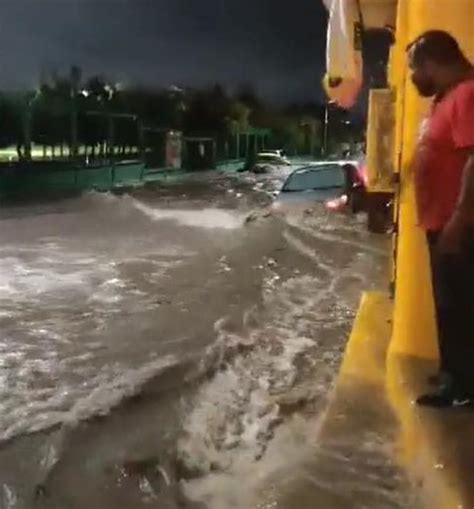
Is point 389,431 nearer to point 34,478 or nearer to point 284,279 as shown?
point 34,478

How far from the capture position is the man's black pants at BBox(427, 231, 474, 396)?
4.30 m

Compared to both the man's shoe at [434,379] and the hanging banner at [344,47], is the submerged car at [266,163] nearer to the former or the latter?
the hanging banner at [344,47]

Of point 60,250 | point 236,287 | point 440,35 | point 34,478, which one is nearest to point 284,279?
point 236,287

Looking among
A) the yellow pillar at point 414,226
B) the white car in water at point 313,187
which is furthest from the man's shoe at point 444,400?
the white car in water at point 313,187

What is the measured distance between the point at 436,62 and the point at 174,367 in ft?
13.8

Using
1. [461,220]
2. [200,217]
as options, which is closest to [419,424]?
[461,220]

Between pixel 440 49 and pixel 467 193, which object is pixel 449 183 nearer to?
pixel 467 193

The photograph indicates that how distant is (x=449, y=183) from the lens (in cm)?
421

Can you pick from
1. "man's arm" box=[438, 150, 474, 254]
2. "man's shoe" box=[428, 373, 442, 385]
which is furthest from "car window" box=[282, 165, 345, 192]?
"man's arm" box=[438, 150, 474, 254]

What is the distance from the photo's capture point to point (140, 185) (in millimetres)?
37000

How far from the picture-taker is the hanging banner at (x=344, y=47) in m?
5.71

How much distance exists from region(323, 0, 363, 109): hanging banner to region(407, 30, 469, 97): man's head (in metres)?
1.43

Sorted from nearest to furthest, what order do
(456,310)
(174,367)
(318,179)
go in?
(456,310), (174,367), (318,179)

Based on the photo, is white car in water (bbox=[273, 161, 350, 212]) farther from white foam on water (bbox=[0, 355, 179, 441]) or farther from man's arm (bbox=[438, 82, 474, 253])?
man's arm (bbox=[438, 82, 474, 253])
